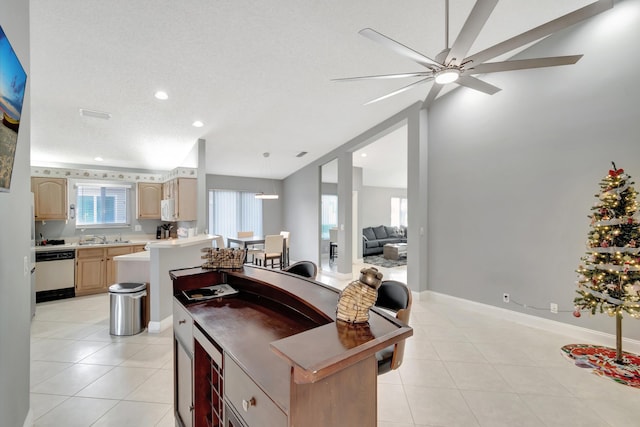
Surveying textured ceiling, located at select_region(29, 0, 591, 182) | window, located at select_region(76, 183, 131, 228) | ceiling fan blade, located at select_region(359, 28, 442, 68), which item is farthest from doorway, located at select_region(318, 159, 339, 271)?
ceiling fan blade, located at select_region(359, 28, 442, 68)

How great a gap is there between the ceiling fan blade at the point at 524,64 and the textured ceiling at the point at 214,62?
911mm

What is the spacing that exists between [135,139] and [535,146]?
5.82 meters

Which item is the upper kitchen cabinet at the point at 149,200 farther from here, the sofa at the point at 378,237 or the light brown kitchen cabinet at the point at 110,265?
the sofa at the point at 378,237

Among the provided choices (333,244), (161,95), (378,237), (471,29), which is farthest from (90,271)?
(378,237)

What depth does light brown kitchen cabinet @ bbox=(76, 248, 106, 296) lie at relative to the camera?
4461mm

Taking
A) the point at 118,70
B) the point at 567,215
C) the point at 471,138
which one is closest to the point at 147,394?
the point at 118,70

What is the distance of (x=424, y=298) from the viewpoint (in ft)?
14.5

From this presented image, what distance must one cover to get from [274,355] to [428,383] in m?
1.86

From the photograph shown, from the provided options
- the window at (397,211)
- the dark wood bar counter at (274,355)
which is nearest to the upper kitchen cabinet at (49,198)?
the dark wood bar counter at (274,355)

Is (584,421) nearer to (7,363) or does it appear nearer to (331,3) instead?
(7,363)

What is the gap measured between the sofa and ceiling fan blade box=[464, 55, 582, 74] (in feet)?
22.7

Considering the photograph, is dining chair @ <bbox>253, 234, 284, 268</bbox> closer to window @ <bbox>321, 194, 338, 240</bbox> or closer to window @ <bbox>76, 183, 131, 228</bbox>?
window @ <bbox>76, 183, 131, 228</bbox>

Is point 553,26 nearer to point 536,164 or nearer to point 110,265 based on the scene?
point 536,164

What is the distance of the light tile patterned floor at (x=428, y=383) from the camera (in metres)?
1.84
